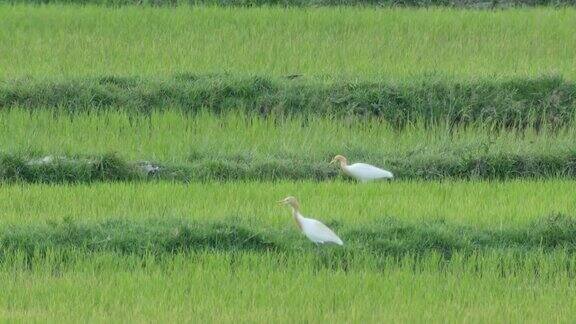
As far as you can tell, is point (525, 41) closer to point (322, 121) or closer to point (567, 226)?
point (322, 121)

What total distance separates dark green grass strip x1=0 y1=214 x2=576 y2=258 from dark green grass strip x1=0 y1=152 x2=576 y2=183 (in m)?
1.68

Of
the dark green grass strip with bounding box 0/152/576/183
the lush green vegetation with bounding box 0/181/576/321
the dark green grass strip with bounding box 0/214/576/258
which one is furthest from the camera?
the dark green grass strip with bounding box 0/152/576/183

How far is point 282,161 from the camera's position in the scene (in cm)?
873

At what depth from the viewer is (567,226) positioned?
270 inches

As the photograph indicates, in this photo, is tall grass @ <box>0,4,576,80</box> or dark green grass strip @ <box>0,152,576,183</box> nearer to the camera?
dark green grass strip @ <box>0,152,576,183</box>

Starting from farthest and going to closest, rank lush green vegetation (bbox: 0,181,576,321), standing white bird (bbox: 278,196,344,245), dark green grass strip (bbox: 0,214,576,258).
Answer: dark green grass strip (bbox: 0,214,576,258), standing white bird (bbox: 278,196,344,245), lush green vegetation (bbox: 0,181,576,321)

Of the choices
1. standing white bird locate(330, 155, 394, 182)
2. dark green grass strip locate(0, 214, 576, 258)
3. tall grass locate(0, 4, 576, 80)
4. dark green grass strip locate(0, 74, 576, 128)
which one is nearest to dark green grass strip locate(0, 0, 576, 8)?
tall grass locate(0, 4, 576, 80)

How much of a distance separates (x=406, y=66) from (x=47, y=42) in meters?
3.41

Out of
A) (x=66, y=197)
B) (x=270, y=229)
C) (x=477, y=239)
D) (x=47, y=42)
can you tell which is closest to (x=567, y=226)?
(x=477, y=239)

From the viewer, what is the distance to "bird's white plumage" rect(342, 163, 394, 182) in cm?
823

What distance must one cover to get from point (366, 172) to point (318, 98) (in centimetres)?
228

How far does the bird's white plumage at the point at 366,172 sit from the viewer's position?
823 cm

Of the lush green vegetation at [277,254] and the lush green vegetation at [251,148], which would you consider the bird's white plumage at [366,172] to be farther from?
the lush green vegetation at [251,148]

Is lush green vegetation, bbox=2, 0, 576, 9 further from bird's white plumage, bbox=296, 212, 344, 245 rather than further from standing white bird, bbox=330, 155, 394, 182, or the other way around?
bird's white plumage, bbox=296, 212, 344, 245
